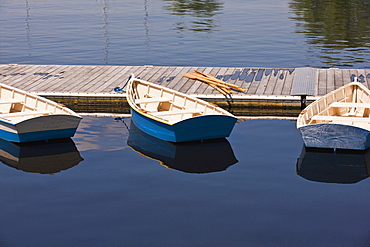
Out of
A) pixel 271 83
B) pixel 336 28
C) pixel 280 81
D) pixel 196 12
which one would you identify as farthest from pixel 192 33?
pixel 271 83

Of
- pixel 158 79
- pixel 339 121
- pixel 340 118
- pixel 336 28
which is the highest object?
pixel 340 118

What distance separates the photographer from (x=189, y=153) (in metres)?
14.9

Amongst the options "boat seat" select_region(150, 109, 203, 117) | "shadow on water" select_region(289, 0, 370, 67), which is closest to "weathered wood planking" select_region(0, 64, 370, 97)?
"boat seat" select_region(150, 109, 203, 117)

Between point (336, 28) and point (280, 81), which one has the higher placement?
point (280, 81)

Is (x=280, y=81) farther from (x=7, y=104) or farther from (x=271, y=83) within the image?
(x=7, y=104)

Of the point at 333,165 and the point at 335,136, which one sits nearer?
the point at 333,165

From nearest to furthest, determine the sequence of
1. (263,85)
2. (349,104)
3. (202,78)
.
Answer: (349,104) < (263,85) < (202,78)

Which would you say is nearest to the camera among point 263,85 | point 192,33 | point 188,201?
point 188,201

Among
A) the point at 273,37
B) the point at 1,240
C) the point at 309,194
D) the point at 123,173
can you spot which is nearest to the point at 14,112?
the point at 123,173

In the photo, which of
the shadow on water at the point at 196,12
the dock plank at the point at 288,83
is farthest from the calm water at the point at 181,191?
the shadow on water at the point at 196,12

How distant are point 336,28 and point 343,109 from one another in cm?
2106

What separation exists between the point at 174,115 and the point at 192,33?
67.1 ft

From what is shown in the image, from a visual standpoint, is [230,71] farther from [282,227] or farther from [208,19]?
[208,19]

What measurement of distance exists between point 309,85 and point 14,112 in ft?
32.1
